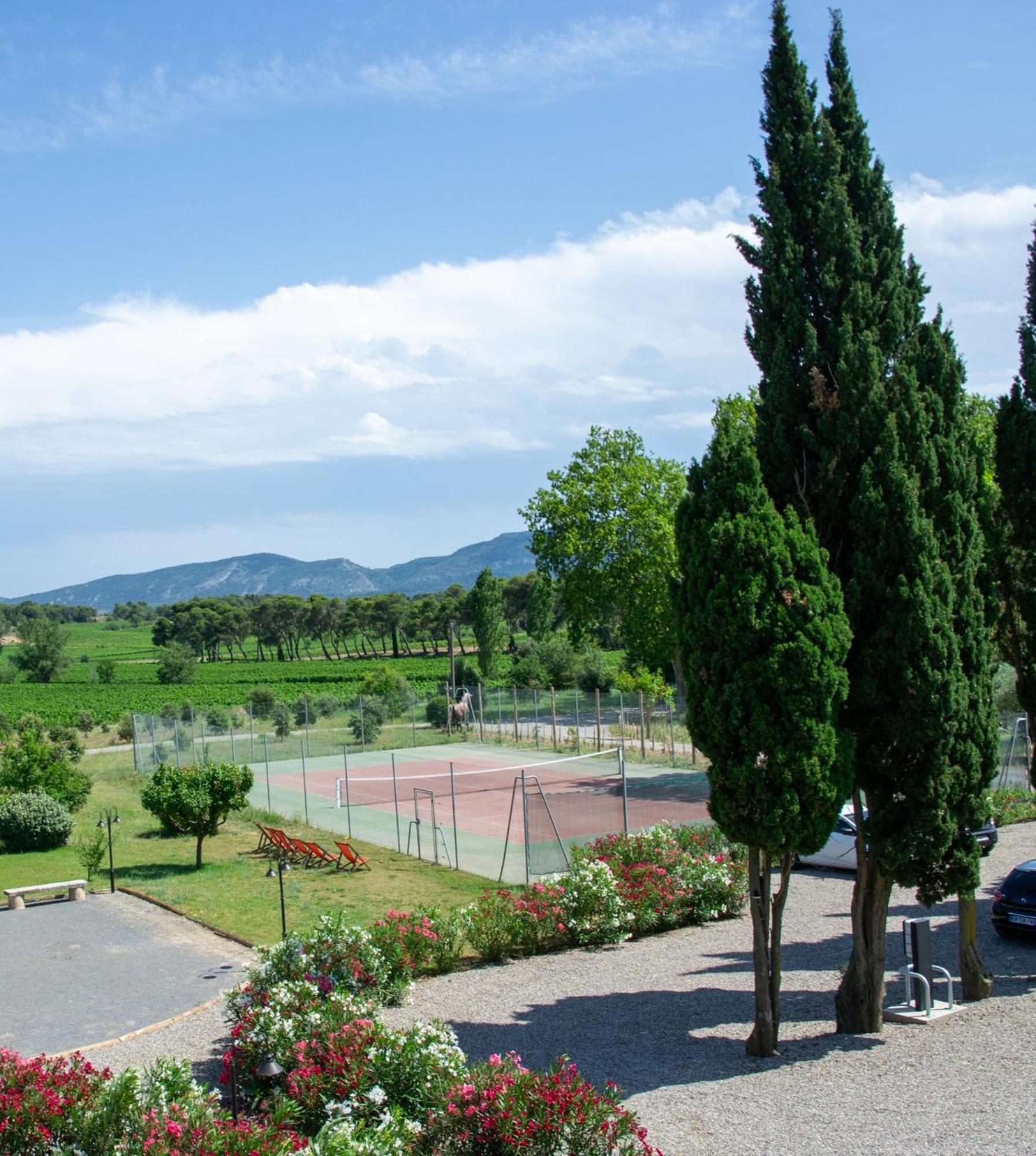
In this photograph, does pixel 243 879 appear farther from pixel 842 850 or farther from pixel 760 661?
pixel 760 661

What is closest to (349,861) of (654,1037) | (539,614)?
(654,1037)

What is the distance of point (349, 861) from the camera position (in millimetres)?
20250

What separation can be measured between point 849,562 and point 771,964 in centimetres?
360

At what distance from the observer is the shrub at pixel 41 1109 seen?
636 cm

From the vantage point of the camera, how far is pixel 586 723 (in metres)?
51.2

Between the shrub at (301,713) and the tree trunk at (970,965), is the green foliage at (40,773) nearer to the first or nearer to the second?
the tree trunk at (970,965)

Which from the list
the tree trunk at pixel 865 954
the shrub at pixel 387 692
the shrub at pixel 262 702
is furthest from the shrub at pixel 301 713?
the tree trunk at pixel 865 954

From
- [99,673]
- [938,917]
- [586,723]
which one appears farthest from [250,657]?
[938,917]

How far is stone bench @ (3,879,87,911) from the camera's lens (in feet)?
59.7

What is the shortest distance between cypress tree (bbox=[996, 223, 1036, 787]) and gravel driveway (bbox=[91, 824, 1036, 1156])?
3.52 m

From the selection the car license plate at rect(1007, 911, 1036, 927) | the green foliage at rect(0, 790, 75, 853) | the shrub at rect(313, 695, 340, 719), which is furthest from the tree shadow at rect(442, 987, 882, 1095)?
the shrub at rect(313, 695, 340, 719)

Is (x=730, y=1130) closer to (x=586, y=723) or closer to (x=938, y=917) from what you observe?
(x=938, y=917)

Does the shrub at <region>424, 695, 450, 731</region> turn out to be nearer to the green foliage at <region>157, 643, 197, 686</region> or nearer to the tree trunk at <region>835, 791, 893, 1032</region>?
the tree trunk at <region>835, 791, 893, 1032</region>

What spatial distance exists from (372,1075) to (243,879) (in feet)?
43.7
